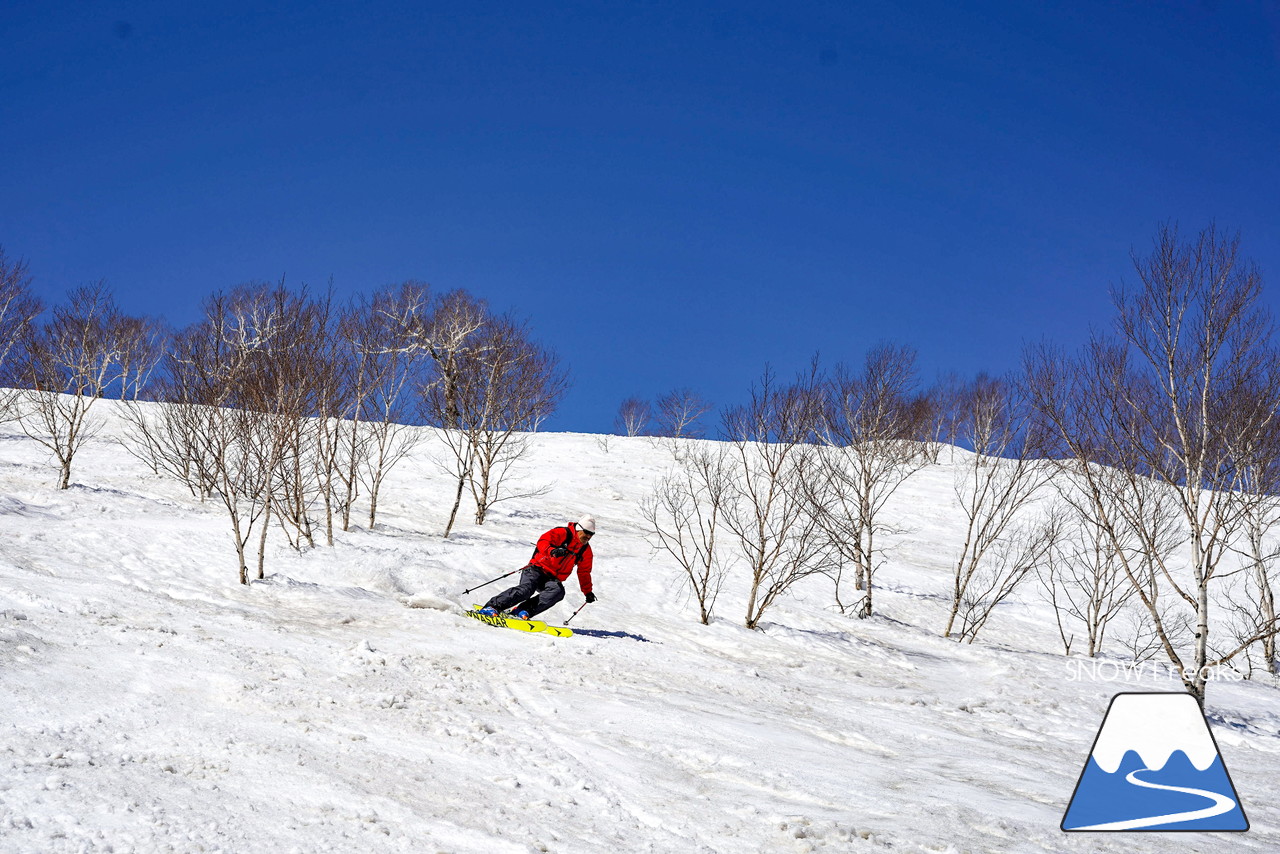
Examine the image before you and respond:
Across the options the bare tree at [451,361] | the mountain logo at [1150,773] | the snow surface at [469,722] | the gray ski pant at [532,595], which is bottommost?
the snow surface at [469,722]

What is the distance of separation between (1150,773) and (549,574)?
283 inches

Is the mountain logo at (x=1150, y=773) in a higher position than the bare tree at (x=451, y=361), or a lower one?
lower

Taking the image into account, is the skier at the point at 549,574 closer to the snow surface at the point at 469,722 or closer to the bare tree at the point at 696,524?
the snow surface at the point at 469,722

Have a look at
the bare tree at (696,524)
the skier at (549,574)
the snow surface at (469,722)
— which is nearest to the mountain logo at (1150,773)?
the snow surface at (469,722)

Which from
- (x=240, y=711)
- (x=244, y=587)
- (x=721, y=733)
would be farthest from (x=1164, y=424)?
(x=244, y=587)

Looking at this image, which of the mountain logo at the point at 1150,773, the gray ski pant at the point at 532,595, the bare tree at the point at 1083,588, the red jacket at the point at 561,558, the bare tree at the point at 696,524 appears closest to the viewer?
the mountain logo at the point at 1150,773

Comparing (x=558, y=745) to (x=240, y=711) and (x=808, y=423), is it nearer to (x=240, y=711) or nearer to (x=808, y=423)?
(x=240, y=711)

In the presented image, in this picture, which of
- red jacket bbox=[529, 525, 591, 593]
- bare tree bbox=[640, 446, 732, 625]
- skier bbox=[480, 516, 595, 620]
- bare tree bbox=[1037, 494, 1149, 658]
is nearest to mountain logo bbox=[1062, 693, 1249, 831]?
skier bbox=[480, 516, 595, 620]

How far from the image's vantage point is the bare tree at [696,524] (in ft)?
45.9

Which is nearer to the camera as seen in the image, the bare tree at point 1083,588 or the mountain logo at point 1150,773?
the mountain logo at point 1150,773

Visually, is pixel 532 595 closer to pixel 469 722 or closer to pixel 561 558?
pixel 561 558

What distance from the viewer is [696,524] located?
24.2 metres

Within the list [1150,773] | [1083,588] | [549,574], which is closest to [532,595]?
[549,574]

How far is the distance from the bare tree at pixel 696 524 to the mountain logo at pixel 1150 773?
903 cm
